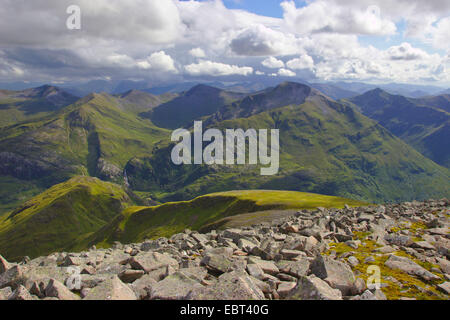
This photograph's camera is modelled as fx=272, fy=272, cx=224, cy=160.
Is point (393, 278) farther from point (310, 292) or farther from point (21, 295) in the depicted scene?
point (21, 295)

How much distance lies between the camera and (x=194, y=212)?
158 metres

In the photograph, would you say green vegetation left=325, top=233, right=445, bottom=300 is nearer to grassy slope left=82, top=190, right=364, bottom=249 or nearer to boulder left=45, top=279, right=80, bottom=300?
boulder left=45, top=279, right=80, bottom=300

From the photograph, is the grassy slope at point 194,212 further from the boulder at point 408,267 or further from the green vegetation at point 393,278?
the boulder at point 408,267

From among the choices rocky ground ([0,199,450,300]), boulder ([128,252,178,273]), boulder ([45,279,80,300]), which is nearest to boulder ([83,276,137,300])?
rocky ground ([0,199,450,300])

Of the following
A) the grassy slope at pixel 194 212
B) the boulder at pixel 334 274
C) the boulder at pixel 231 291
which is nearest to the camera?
the boulder at pixel 231 291

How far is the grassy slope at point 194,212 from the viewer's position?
394 ft

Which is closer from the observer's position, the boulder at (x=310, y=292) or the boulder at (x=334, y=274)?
the boulder at (x=310, y=292)

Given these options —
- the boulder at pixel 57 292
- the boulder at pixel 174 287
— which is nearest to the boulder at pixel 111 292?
the boulder at pixel 57 292

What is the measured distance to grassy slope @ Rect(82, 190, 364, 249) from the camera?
394ft

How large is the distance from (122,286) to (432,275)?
58.5ft

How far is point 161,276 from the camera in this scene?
16297 millimetres
